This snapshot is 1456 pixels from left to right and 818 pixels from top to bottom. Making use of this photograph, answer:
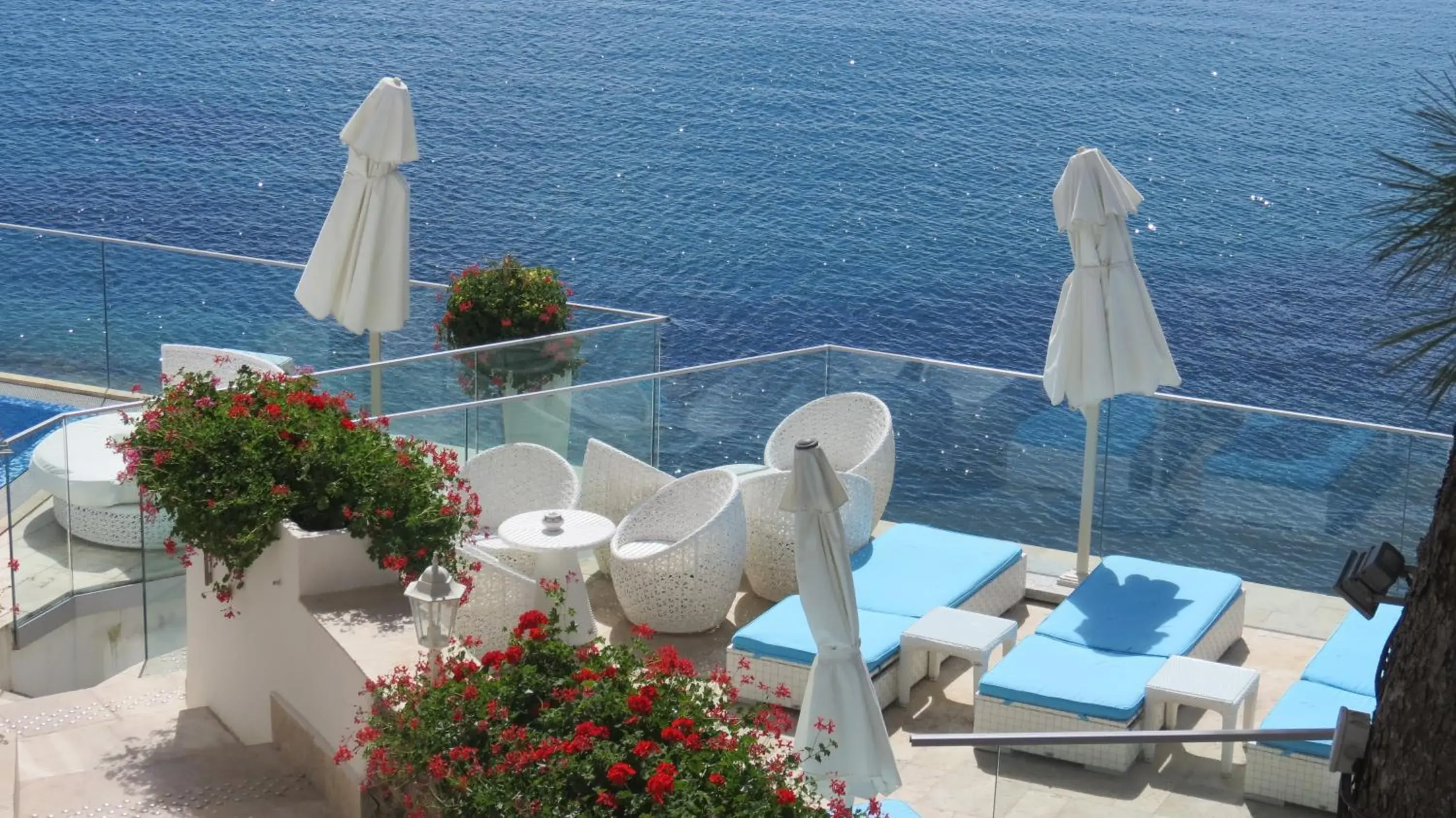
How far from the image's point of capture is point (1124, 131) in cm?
3428

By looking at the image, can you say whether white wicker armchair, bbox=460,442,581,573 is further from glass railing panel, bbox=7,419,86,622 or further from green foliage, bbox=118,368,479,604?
glass railing panel, bbox=7,419,86,622

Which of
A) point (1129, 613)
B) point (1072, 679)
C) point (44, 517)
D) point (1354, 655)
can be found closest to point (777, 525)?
point (1129, 613)

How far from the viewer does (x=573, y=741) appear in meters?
4.98

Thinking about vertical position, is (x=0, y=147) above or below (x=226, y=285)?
below

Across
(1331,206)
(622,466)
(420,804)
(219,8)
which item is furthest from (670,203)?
(420,804)

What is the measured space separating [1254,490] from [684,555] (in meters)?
3.03

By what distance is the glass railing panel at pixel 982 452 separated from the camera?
9.23 metres

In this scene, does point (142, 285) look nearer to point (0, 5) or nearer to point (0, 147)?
point (0, 147)

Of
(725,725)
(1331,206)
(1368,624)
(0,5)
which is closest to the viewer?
(725,725)

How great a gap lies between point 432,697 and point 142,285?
652cm

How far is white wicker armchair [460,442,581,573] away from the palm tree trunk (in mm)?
4999

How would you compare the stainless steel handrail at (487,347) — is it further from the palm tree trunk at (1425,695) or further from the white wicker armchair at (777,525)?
the palm tree trunk at (1425,695)

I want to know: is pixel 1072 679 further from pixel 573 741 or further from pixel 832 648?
pixel 573 741

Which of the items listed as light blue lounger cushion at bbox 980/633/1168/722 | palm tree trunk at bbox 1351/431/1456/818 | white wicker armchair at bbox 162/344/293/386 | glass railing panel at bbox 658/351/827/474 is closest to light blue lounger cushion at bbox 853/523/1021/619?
light blue lounger cushion at bbox 980/633/1168/722
